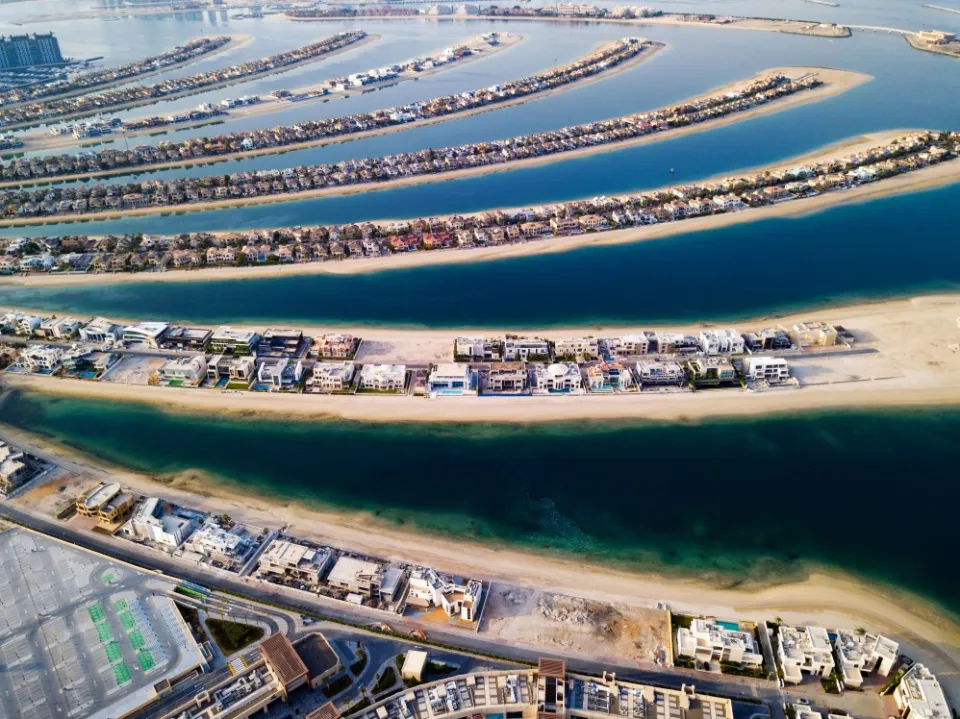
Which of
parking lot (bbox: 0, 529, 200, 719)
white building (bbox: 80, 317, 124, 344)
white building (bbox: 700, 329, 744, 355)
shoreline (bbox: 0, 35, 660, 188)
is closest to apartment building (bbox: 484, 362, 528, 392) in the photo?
white building (bbox: 700, 329, 744, 355)

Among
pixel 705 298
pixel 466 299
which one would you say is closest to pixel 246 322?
pixel 466 299

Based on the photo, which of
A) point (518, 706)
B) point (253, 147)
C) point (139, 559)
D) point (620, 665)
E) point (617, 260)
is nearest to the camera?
point (518, 706)

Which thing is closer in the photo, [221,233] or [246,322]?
[246,322]

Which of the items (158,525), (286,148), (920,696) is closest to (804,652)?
(920,696)

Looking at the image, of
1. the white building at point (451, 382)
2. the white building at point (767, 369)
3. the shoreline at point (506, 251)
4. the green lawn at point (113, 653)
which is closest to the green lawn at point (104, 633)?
the green lawn at point (113, 653)

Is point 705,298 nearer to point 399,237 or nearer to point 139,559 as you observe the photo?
point 399,237

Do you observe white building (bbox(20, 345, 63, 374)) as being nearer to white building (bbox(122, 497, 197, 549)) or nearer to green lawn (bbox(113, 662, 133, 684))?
white building (bbox(122, 497, 197, 549))

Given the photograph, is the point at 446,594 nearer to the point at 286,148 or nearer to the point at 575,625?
the point at 575,625
